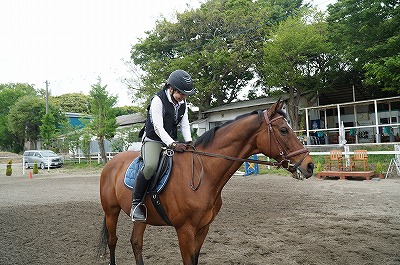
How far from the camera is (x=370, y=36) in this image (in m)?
18.4

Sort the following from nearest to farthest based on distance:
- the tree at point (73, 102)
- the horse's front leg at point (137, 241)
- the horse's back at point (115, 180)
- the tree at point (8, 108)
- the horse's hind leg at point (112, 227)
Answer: the horse's front leg at point (137, 241)
the horse's back at point (115, 180)
the horse's hind leg at point (112, 227)
the tree at point (8, 108)
the tree at point (73, 102)

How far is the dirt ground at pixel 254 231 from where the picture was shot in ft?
15.3

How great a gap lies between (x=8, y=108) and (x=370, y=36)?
5840 cm

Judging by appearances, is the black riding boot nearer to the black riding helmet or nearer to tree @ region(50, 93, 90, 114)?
the black riding helmet

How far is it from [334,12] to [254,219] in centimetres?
1922

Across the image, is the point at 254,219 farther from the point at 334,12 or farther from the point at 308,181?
the point at 334,12

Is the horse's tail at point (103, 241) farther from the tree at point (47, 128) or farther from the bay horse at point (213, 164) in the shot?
the tree at point (47, 128)

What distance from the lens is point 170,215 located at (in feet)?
11.4

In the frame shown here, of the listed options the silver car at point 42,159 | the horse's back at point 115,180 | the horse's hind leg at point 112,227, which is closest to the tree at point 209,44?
the silver car at point 42,159

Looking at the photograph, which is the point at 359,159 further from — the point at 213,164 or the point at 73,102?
the point at 73,102

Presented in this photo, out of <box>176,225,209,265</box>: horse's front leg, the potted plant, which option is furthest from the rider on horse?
the potted plant

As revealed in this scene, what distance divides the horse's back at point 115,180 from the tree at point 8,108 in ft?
165

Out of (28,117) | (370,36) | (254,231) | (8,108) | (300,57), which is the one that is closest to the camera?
(254,231)

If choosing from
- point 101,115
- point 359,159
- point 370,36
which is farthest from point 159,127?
point 101,115
